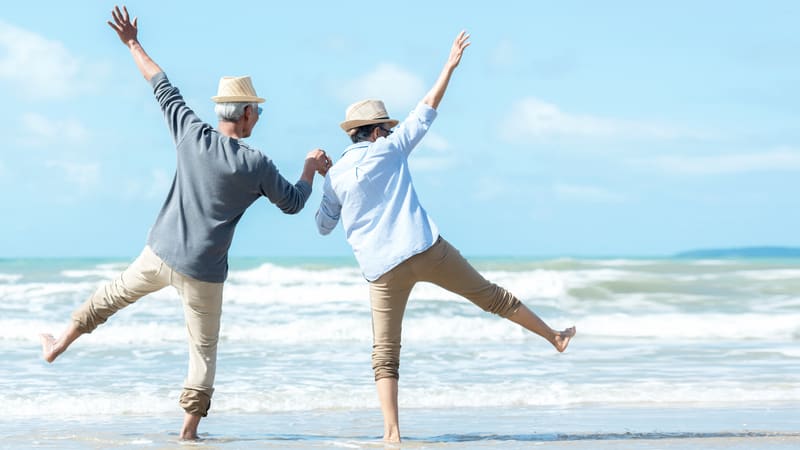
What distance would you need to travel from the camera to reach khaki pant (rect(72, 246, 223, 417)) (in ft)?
16.6

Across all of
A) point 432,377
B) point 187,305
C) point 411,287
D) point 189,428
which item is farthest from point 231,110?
point 432,377

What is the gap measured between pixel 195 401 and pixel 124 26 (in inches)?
76.8

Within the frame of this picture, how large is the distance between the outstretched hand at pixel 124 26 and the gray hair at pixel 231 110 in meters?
0.62

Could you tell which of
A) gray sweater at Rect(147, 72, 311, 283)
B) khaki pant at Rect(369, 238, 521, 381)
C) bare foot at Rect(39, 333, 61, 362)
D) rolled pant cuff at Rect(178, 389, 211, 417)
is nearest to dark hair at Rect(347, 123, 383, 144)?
gray sweater at Rect(147, 72, 311, 283)

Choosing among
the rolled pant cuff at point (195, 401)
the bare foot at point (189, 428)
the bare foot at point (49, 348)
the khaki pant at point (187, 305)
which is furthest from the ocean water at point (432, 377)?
the bare foot at point (49, 348)

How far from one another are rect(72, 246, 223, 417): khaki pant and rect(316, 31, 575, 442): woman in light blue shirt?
70 cm

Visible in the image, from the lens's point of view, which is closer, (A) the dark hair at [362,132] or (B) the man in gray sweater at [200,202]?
(B) the man in gray sweater at [200,202]

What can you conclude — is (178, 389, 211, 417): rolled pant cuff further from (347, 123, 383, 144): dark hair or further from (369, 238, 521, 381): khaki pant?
(347, 123, 383, 144): dark hair

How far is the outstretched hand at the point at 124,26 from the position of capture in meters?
5.14

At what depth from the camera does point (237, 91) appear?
4.98 metres

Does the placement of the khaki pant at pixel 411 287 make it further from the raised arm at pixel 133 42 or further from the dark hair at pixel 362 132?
the raised arm at pixel 133 42

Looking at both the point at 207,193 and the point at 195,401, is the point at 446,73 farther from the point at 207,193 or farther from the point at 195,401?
the point at 195,401

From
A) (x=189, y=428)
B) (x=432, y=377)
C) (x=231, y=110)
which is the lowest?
(x=189, y=428)

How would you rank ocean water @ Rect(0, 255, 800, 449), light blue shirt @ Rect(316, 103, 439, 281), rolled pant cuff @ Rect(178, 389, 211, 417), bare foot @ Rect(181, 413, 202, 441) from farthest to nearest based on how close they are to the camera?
ocean water @ Rect(0, 255, 800, 449)
bare foot @ Rect(181, 413, 202, 441)
rolled pant cuff @ Rect(178, 389, 211, 417)
light blue shirt @ Rect(316, 103, 439, 281)
